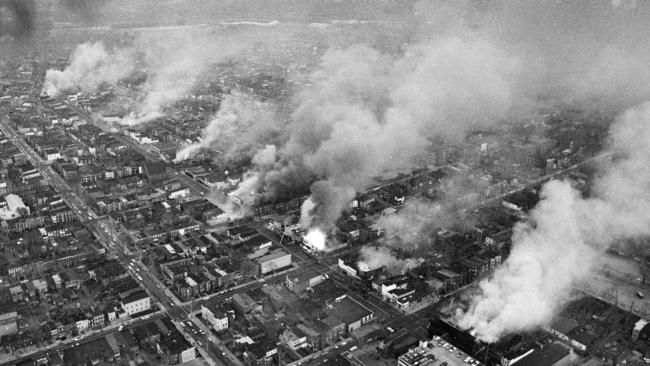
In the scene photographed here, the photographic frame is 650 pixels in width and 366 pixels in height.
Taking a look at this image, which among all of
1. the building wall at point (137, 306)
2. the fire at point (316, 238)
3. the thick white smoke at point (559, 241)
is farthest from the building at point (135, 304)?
the thick white smoke at point (559, 241)

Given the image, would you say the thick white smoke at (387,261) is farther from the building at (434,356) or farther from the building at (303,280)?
the building at (434,356)

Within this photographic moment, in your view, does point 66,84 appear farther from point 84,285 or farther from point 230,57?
point 84,285

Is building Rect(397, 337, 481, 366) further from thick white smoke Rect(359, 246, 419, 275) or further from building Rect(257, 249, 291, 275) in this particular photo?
building Rect(257, 249, 291, 275)

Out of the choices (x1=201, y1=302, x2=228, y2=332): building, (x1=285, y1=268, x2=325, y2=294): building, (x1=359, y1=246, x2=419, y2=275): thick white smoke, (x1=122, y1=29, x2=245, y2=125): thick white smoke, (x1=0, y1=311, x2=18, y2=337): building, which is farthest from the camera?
(x1=122, y1=29, x2=245, y2=125): thick white smoke

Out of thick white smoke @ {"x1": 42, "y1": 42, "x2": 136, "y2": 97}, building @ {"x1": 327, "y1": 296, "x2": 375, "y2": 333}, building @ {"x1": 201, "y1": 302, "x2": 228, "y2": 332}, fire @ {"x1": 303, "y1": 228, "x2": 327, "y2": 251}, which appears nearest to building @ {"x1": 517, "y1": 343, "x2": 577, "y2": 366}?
building @ {"x1": 327, "y1": 296, "x2": 375, "y2": 333}

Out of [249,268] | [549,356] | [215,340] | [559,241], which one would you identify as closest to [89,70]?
[249,268]

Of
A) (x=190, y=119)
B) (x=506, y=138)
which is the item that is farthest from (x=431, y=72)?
(x=190, y=119)

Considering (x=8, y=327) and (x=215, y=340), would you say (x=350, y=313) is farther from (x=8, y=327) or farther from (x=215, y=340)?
(x=8, y=327)
